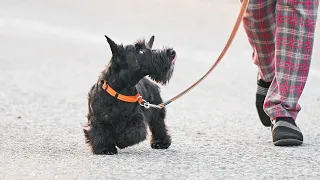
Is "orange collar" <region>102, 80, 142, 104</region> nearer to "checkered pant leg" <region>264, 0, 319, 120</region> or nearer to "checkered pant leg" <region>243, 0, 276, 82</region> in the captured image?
"checkered pant leg" <region>264, 0, 319, 120</region>

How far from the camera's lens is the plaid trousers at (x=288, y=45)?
5574 millimetres

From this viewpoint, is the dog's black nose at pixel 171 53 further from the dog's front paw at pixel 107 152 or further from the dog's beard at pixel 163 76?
the dog's front paw at pixel 107 152

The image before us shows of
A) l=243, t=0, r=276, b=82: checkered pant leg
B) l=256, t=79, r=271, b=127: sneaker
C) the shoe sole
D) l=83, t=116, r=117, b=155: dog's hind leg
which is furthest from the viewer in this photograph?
l=256, t=79, r=271, b=127: sneaker

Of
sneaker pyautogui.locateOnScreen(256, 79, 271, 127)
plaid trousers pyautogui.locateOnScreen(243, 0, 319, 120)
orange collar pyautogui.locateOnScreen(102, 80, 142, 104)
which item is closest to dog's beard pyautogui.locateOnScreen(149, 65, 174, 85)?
orange collar pyautogui.locateOnScreen(102, 80, 142, 104)

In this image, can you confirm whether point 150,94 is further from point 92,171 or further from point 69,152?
point 92,171

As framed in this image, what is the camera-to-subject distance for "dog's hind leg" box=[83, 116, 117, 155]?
525cm

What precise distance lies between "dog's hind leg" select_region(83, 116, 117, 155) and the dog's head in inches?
15.8

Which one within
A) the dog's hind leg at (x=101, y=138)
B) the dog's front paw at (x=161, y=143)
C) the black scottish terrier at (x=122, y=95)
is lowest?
the dog's front paw at (x=161, y=143)

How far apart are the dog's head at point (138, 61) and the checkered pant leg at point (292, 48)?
36.3 inches

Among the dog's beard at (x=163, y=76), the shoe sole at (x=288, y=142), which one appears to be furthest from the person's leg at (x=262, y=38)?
the dog's beard at (x=163, y=76)

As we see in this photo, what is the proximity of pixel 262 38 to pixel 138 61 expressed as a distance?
4.30 feet

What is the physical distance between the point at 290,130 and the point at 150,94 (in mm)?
1075

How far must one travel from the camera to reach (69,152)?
539 centimetres

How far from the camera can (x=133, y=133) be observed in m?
5.25
